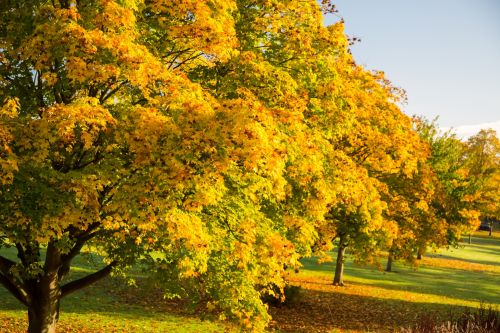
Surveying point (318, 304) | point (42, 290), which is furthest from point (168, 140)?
point (318, 304)

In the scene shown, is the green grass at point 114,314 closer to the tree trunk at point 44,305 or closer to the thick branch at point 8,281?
the tree trunk at point 44,305

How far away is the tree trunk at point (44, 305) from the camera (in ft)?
46.5

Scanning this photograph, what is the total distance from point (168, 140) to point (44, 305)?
7.48m

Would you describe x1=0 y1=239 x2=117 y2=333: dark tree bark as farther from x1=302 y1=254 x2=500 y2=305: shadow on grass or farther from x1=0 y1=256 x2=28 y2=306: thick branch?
x1=302 y1=254 x2=500 y2=305: shadow on grass

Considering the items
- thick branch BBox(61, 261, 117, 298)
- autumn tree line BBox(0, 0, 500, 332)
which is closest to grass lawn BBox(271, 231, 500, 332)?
autumn tree line BBox(0, 0, 500, 332)

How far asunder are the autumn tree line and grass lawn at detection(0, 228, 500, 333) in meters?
2.40

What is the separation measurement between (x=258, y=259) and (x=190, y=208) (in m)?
3.14

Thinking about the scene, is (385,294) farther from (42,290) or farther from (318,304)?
(42,290)

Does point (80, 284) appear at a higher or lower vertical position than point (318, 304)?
higher

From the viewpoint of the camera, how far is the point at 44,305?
46.5ft

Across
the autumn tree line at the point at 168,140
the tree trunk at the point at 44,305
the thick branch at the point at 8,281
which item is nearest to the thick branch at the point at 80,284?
the autumn tree line at the point at 168,140

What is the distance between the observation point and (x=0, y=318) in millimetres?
19984

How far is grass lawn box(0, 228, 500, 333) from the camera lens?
21.4 m

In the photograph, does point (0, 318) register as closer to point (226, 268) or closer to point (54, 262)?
point (54, 262)
